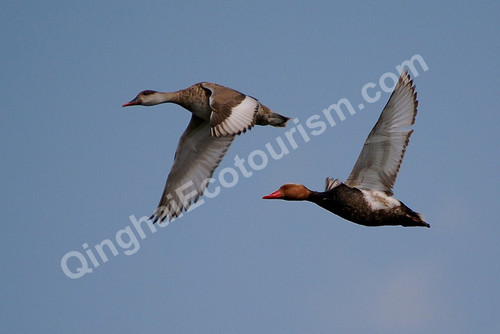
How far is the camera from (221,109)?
11234 mm

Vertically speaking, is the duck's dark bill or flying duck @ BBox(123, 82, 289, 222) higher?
flying duck @ BBox(123, 82, 289, 222)

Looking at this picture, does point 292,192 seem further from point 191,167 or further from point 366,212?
point 191,167

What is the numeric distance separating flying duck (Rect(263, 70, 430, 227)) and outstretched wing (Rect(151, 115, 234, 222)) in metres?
2.65

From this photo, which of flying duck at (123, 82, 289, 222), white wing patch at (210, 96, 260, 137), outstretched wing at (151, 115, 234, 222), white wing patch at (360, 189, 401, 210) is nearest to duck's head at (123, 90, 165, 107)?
flying duck at (123, 82, 289, 222)

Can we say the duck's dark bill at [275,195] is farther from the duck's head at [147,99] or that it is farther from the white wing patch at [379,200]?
the duck's head at [147,99]

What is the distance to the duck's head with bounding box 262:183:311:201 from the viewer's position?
11172 mm

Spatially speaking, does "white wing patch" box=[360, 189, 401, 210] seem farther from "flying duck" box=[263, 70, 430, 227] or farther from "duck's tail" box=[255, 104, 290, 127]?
"duck's tail" box=[255, 104, 290, 127]

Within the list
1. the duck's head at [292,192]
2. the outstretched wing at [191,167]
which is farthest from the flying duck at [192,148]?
the duck's head at [292,192]

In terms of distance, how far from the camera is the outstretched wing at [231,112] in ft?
36.0

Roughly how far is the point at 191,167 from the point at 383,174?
3.59 m

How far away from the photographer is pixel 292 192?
36.8ft

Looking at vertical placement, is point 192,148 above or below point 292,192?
above

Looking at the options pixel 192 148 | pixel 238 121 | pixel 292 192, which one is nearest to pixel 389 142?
pixel 292 192

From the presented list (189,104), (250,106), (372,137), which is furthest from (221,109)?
(372,137)
